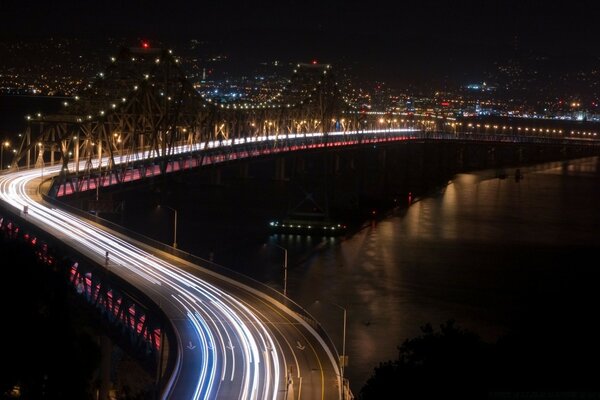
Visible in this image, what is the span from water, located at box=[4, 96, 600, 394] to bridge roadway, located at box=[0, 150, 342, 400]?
271 centimetres

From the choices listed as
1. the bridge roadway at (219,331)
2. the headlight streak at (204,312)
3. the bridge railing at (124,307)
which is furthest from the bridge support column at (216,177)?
the bridge railing at (124,307)

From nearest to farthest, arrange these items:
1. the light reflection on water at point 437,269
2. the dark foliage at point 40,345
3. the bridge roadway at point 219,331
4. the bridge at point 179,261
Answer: the dark foliage at point 40,345
the bridge roadway at point 219,331
the bridge at point 179,261
the light reflection on water at point 437,269

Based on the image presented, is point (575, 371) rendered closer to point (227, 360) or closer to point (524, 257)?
point (227, 360)

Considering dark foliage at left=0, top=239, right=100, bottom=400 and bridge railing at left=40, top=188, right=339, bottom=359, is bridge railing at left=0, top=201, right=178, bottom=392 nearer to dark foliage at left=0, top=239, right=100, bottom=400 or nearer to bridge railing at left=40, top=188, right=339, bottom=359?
dark foliage at left=0, top=239, right=100, bottom=400

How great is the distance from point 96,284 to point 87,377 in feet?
17.3

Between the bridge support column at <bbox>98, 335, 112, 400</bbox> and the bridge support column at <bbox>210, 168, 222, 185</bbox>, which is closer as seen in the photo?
the bridge support column at <bbox>98, 335, 112, 400</bbox>

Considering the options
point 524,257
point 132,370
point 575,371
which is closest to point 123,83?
point 524,257

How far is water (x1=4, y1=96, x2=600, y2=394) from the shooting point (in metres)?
21.7

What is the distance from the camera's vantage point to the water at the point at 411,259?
21734mm

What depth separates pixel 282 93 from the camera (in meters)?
70.1

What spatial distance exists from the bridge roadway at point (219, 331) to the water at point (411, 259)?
2.71 m

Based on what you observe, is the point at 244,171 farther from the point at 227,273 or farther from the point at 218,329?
the point at 218,329

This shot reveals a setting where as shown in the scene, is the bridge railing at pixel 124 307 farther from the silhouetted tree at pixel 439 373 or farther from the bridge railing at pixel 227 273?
the silhouetted tree at pixel 439 373

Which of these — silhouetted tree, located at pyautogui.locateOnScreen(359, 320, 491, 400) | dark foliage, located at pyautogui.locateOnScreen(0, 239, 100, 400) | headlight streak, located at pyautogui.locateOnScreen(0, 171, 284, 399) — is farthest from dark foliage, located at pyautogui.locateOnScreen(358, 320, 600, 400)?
dark foliage, located at pyautogui.locateOnScreen(0, 239, 100, 400)
